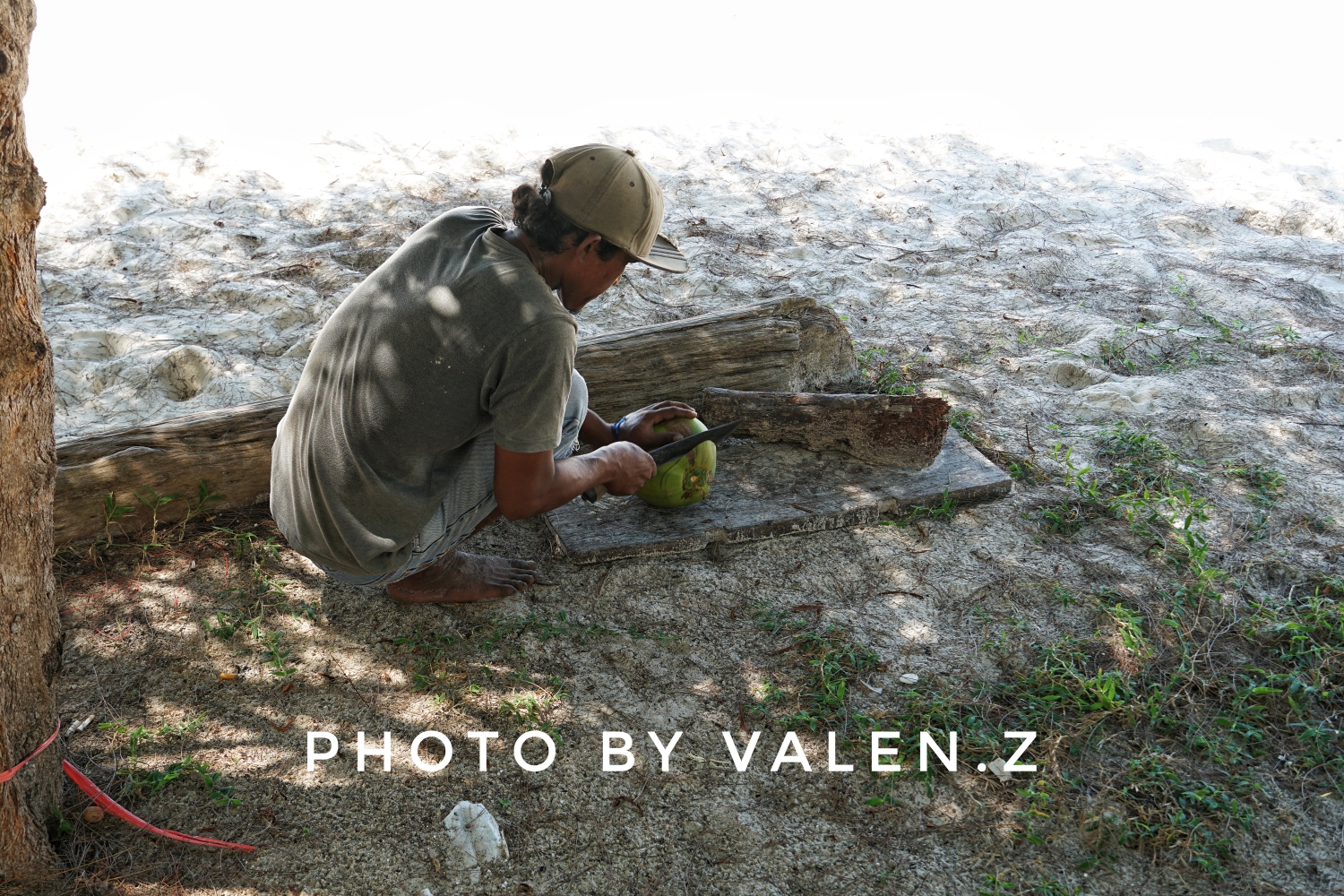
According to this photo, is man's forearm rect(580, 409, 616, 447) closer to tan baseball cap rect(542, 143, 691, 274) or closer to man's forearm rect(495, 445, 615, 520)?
man's forearm rect(495, 445, 615, 520)

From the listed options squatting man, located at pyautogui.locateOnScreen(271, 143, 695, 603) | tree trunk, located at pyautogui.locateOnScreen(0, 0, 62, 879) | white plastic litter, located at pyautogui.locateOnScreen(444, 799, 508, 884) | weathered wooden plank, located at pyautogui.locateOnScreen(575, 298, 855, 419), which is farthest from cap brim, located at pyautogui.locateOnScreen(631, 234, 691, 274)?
white plastic litter, located at pyautogui.locateOnScreen(444, 799, 508, 884)

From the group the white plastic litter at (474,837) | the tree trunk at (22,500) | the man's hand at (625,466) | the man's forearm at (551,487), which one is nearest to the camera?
the tree trunk at (22,500)

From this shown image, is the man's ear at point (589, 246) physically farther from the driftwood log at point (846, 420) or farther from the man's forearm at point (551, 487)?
the driftwood log at point (846, 420)

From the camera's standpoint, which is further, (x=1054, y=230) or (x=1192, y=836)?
(x=1054, y=230)

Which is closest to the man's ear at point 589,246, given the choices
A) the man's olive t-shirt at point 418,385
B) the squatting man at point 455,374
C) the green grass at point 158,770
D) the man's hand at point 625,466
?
the squatting man at point 455,374

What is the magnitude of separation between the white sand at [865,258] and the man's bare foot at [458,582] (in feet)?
4.91

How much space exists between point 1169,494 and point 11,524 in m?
3.74

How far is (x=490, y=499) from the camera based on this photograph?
290 centimetres

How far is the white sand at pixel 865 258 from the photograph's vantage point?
425 centimetres

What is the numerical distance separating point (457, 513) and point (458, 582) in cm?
36

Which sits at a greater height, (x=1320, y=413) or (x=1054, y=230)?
(x=1054, y=230)

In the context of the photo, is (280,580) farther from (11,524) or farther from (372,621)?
(11,524)

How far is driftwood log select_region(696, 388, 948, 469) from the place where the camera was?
374cm

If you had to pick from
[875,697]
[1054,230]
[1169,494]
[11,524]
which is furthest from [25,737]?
[1054,230]
